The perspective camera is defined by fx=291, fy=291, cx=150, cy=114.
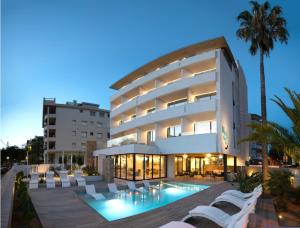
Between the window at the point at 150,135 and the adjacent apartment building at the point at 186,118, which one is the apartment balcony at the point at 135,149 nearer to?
the adjacent apartment building at the point at 186,118

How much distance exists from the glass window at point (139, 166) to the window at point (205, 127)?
22.8 feet

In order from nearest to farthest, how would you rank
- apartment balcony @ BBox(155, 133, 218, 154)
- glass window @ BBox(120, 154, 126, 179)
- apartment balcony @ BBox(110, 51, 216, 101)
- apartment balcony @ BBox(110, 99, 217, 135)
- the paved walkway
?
the paved walkway, apartment balcony @ BBox(155, 133, 218, 154), apartment balcony @ BBox(110, 99, 217, 135), apartment balcony @ BBox(110, 51, 216, 101), glass window @ BBox(120, 154, 126, 179)

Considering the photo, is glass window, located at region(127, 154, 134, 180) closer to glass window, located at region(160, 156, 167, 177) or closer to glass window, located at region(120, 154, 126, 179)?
glass window, located at region(120, 154, 126, 179)

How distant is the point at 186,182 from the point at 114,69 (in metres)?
63.2

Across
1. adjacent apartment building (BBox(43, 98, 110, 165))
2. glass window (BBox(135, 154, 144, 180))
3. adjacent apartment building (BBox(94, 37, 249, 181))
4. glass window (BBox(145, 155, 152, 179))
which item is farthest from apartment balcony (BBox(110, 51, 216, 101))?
adjacent apartment building (BBox(43, 98, 110, 165))

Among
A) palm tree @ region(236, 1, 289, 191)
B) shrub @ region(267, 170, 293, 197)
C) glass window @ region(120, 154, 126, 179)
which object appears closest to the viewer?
shrub @ region(267, 170, 293, 197)

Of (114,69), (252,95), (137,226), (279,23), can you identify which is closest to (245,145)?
(279,23)

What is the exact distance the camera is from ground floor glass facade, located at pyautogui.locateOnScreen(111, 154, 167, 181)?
1105 inches

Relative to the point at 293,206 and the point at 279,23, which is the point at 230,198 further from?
the point at 279,23

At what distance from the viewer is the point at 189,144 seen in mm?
28266

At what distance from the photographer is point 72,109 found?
66000 millimetres

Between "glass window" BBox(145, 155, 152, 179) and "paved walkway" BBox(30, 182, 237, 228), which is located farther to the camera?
"glass window" BBox(145, 155, 152, 179)

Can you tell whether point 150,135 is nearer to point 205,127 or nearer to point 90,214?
point 205,127

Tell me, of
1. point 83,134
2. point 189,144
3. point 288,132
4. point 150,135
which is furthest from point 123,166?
point 83,134
